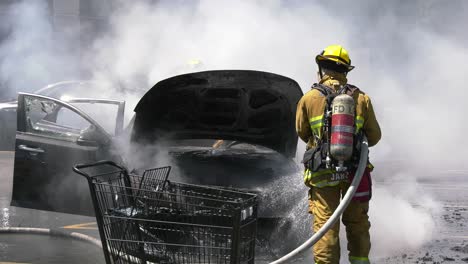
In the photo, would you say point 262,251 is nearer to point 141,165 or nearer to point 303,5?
point 141,165

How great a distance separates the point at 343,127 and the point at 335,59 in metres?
0.59

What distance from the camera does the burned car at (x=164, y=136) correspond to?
225 inches

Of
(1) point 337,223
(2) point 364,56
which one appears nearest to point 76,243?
(1) point 337,223

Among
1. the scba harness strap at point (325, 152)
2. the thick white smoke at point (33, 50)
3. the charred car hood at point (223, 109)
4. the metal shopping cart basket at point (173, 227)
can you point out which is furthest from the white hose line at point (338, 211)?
the thick white smoke at point (33, 50)

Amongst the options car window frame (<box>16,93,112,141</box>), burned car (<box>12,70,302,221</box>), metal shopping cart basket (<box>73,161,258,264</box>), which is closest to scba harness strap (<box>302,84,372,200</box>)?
metal shopping cart basket (<box>73,161,258,264</box>)

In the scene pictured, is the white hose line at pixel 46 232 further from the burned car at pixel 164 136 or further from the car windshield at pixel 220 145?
the car windshield at pixel 220 145

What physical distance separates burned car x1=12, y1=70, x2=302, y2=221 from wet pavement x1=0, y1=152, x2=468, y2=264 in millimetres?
385

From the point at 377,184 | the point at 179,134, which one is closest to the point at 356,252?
the point at 179,134

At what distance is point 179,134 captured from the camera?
6332 mm

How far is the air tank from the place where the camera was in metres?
3.58

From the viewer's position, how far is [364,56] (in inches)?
667

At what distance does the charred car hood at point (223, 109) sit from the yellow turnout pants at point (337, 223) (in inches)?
64.1

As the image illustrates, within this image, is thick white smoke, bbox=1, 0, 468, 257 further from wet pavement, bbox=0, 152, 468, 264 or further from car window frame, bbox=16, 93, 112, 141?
car window frame, bbox=16, 93, 112, 141

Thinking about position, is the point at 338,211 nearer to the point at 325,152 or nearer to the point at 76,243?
the point at 325,152
